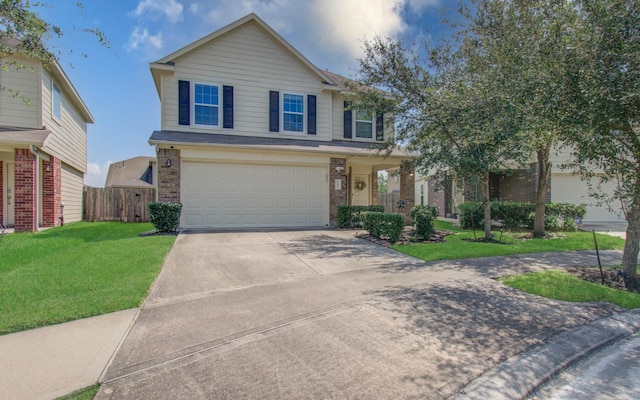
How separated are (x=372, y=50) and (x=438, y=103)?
3217 millimetres

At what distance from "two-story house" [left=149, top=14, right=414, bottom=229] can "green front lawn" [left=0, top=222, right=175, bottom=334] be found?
2973 millimetres

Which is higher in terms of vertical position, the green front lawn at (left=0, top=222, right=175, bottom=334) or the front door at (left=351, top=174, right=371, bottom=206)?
the front door at (left=351, top=174, right=371, bottom=206)

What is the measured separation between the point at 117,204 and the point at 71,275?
12.2 m

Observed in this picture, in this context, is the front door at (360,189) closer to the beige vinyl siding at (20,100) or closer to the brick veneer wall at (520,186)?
the brick veneer wall at (520,186)

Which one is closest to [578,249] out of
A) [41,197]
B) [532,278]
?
[532,278]

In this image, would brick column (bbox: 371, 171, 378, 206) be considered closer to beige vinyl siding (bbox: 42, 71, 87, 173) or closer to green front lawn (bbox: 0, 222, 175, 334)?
green front lawn (bbox: 0, 222, 175, 334)

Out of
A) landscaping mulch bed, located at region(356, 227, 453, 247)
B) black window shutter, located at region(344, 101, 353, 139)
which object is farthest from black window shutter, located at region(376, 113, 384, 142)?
landscaping mulch bed, located at region(356, 227, 453, 247)

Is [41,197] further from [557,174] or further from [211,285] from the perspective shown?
[557,174]

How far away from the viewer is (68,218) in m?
14.4

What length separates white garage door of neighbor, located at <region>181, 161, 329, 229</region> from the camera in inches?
463

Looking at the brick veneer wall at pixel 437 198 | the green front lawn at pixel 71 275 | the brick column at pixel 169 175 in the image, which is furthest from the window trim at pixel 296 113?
the brick veneer wall at pixel 437 198

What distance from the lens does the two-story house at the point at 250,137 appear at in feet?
38.6

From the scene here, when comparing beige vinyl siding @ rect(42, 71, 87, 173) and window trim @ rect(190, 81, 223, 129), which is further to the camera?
window trim @ rect(190, 81, 223, 129)

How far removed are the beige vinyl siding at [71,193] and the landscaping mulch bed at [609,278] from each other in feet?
56.3
